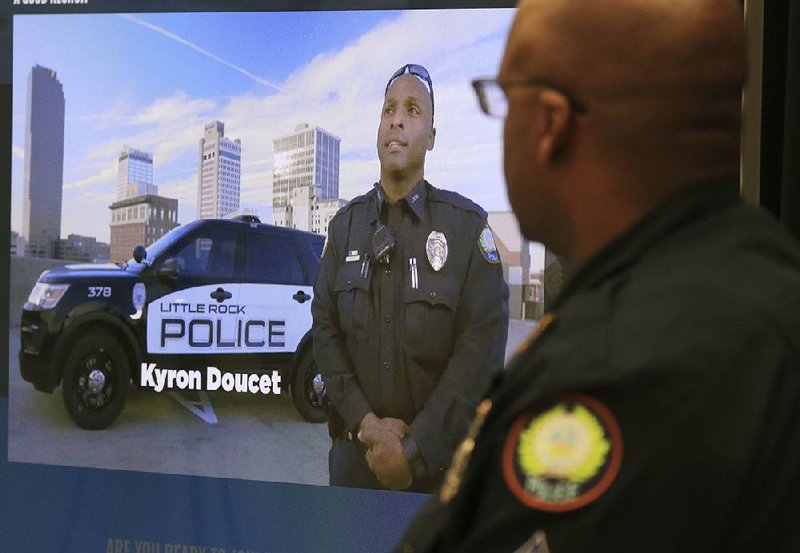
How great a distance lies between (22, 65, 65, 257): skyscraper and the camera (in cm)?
336

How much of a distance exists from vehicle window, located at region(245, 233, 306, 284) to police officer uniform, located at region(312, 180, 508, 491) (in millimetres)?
160

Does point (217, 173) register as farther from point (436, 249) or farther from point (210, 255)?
point (436, 249)

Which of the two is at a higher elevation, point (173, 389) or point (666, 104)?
point (666, 104)

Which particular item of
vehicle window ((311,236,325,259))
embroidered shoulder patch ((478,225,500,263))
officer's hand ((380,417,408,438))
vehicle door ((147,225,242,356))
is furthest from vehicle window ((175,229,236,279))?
embroidered shoulder patch ((478,225,500,263))

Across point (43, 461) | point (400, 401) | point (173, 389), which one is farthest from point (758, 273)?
point (43, 461)

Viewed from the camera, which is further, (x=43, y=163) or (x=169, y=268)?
(x=43, y=163)

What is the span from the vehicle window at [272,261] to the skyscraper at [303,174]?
80 millimetres

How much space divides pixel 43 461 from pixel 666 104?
3.22 metres

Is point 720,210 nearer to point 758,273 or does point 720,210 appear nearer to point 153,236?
point 758,273

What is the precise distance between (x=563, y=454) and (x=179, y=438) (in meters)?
2.78

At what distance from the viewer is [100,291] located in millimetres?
3318

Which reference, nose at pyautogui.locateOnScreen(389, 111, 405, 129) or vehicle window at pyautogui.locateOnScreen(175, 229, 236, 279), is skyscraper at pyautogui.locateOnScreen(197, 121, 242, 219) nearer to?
vehicle window at pyautogui.locateOnScreen(175, 229, 236, 279)

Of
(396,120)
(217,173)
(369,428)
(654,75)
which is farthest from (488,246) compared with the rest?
(654,75)

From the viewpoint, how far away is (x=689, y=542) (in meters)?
0.60
